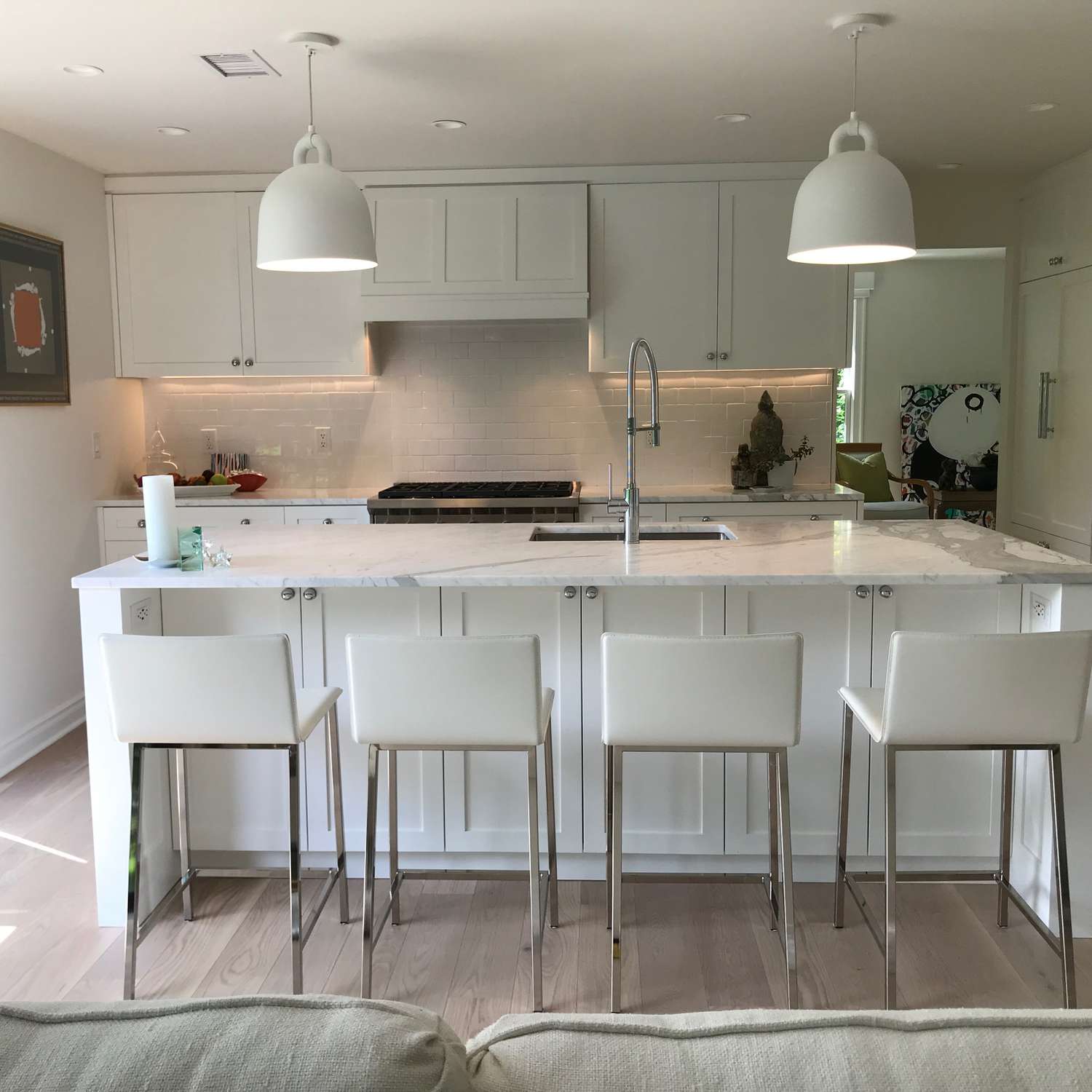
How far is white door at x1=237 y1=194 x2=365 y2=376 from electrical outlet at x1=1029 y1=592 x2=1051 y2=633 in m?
3.48

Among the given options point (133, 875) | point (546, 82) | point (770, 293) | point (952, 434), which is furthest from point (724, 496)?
point (952, 434)

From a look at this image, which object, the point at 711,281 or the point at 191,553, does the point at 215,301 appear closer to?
the point at 711,281

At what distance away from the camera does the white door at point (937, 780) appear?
2811mm

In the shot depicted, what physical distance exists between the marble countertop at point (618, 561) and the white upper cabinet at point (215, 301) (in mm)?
2124

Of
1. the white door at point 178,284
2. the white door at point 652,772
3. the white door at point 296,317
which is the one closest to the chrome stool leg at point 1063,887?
the white door at point 652,772

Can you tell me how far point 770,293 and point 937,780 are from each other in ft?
9.39

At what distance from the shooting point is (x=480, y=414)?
5.57 metres

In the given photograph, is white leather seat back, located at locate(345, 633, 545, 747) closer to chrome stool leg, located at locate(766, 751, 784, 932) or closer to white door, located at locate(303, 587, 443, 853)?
white door, located at locate(303, 587, 443, 853)

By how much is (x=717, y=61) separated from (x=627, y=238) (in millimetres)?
1540

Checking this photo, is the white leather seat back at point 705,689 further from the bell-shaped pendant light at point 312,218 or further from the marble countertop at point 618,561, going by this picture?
the bell-shaped pendant light at point 312,218

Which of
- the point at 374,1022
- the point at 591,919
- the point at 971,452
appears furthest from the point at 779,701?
the point at 971,452

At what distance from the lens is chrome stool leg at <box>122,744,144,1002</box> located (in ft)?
7.81

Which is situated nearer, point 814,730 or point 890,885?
point 890,885

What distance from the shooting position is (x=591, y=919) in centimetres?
279
